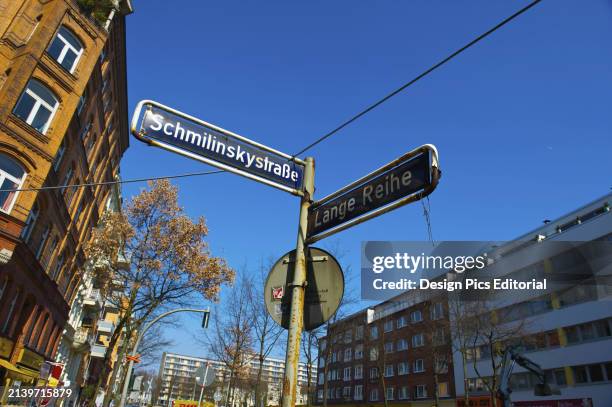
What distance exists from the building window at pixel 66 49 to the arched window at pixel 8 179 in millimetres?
5540

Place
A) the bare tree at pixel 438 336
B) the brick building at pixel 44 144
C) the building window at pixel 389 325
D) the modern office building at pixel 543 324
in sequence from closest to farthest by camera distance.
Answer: the brick building at pixel 44 144 < the modern office building at pixel 543 324 < the bare tree at pixel 438 336 < the building window at pixel 389 325

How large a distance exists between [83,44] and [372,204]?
22.8 metres

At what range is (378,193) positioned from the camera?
12.0ft

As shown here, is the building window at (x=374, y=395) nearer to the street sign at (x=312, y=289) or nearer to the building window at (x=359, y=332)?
the building window at (x=359, y=332)

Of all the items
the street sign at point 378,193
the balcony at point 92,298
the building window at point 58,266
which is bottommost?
the street sign at point 378,193

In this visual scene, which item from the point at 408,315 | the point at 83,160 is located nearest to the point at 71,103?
the point at 83,160

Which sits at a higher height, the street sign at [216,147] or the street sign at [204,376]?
the street sign at [216,147]

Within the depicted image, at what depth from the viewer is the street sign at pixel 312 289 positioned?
3.67 m

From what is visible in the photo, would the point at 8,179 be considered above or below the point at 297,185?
above

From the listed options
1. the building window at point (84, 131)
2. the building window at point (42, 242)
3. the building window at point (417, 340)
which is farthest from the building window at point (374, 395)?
the building window at point (84, 131)

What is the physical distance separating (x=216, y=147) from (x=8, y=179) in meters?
17.1

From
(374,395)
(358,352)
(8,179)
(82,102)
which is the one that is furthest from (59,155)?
(358,352)

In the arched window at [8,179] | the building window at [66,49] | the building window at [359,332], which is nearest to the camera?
the arched window at [8,179]

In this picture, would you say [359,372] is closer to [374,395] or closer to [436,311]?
[374,395]
